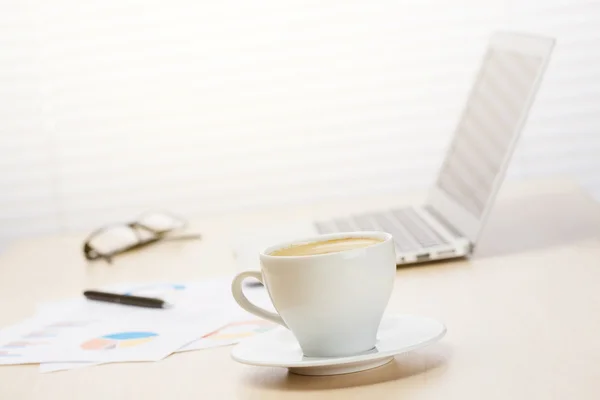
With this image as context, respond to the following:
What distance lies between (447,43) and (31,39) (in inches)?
40.5

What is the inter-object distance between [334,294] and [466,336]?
162mm

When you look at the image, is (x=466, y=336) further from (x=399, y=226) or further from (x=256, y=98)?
(x=256, y=98)

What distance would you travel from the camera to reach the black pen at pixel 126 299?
1171 millimetres

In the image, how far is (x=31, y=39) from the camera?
8.28ft

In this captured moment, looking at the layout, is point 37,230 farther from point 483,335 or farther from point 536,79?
point 483,335

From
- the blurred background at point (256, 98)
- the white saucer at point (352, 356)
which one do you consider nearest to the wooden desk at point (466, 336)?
the white saucer at point (352, 356)

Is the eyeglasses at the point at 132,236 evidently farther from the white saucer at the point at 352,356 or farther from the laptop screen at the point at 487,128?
the white saucer at the point at 352,356

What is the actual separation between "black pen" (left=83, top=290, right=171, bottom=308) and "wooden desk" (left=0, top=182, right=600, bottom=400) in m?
0.09

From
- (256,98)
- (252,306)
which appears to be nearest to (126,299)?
(252,306)

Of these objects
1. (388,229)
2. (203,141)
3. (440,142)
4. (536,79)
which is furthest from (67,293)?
(440,142)

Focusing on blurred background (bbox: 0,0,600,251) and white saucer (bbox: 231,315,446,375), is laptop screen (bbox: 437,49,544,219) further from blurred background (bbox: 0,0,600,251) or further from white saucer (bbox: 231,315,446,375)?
blurred background (bbox: 0,0,600,251)

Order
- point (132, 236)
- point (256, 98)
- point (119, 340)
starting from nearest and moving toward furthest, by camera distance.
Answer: point (119, 340) < point (132, 236) < point (256, 98)

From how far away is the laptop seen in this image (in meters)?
1.21

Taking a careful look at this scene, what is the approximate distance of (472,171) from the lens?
1375mm
